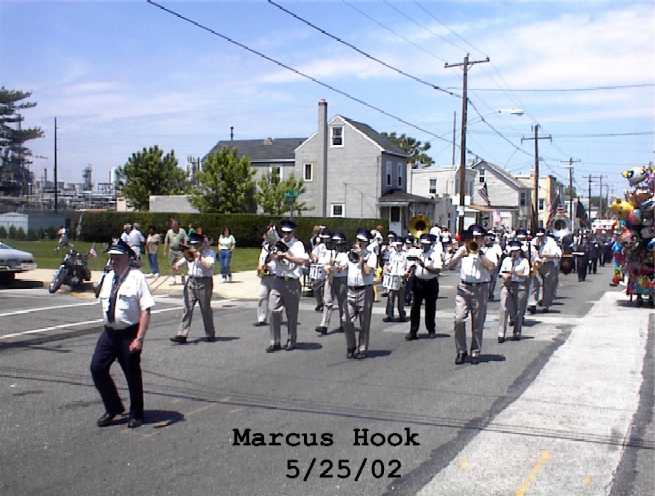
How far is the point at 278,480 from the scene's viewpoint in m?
5.62

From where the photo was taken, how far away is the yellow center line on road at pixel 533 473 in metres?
5.44

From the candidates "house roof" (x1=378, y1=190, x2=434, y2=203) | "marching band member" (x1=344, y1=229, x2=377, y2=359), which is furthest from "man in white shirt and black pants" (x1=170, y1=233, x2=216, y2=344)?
"house roof" (x1=378, y1=190, x2=434, y2=203)

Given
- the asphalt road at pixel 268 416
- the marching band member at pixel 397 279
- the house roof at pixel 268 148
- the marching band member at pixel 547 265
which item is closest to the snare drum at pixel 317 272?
the marching band member at pixel 397 279

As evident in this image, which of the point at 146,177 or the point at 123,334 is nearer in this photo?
the point at 123,334

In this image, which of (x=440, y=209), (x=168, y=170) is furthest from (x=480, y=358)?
(x=168, y=170)

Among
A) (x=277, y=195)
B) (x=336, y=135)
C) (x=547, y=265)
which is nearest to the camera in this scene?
(x=547, y=265)

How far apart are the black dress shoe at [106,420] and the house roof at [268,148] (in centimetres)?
4386

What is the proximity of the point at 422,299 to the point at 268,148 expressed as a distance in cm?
4229

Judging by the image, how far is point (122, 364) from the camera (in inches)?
273

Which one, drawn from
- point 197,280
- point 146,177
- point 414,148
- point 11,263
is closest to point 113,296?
point 197,280

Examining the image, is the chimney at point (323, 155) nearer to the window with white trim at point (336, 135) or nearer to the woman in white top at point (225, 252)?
the window with white trim at point (336, 135)

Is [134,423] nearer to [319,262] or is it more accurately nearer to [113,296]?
[113,296]

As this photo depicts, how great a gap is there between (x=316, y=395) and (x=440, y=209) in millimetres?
46259

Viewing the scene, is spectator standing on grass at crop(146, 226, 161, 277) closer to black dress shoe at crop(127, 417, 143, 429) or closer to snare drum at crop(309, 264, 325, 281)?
snare drum at crop(309, 264, 325, 281)
